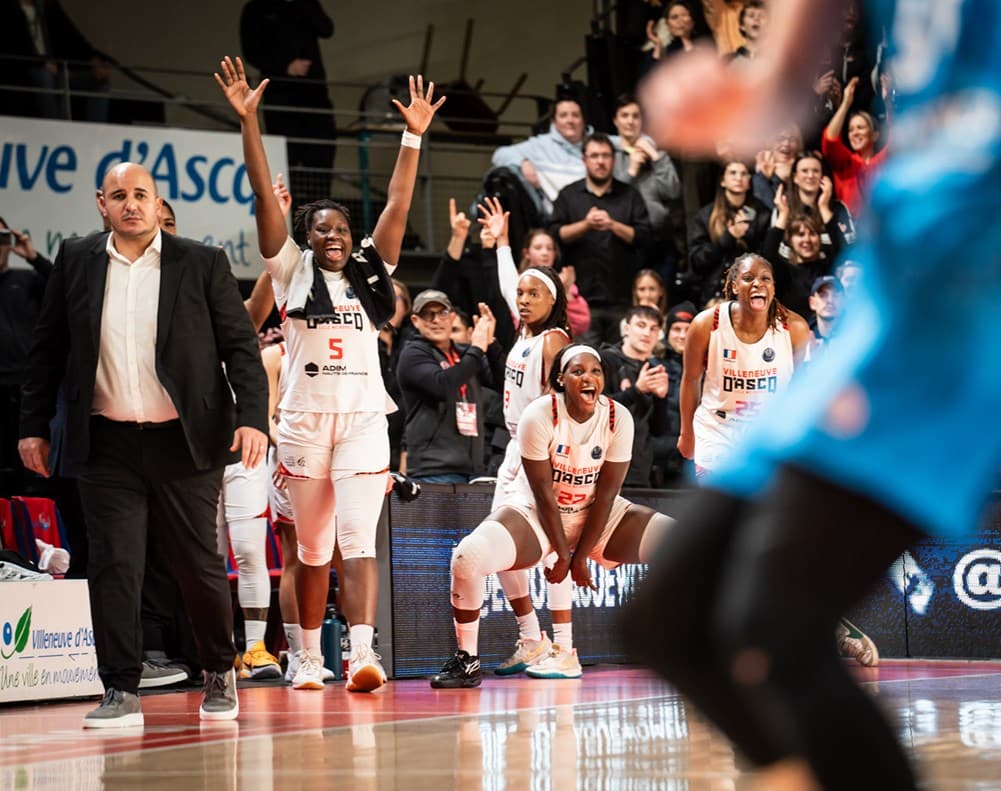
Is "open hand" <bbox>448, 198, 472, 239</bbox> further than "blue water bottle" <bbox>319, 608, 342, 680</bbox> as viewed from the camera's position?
Yes

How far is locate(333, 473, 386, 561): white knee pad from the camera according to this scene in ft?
22.0

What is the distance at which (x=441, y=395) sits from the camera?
8.62 m

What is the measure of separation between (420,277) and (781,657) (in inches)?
495

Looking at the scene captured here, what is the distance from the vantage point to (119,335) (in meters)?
5.58

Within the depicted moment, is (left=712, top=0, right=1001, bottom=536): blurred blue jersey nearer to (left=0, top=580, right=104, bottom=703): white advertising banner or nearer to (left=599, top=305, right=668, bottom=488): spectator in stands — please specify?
(left=0, top=580, right=104, bottom=703): white advertising banner

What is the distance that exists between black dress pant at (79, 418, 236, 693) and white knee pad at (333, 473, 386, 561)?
1.21 m

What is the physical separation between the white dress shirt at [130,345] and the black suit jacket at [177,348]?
0.15 ft

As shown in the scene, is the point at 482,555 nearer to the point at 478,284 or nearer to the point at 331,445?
the point at 331,445

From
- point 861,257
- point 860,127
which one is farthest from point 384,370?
point 861,257

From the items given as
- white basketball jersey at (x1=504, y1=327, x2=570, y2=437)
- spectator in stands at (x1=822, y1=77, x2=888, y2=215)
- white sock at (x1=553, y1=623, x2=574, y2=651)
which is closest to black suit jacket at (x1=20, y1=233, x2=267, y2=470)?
white basketball jersey at (x1=504, y1=327, x2=570, y2=437)

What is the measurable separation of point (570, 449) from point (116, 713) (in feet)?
9.68

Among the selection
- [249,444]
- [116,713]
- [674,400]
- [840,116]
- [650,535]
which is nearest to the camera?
[116,713]

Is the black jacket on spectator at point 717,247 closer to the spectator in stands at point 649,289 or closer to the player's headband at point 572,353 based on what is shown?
the spectator in stands at point 649,289

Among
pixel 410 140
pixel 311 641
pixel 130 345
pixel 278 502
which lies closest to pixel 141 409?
pixel 130 345
